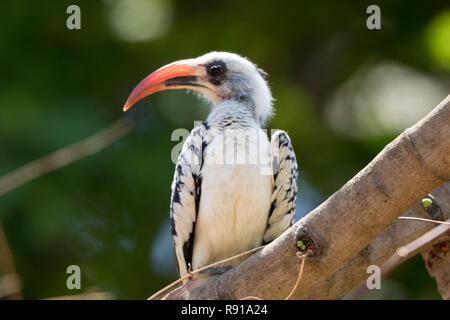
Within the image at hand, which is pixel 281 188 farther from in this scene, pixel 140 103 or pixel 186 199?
pixel 140 103

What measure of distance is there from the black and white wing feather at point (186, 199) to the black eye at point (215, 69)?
84cm

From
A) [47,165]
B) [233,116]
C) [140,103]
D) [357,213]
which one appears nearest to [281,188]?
[233,116]

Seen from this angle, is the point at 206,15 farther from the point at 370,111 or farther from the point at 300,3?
the point at 370,111

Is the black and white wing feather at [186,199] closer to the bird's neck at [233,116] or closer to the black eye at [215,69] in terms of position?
the bird's neck at [233,116]

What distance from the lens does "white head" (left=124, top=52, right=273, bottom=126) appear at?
5430mm

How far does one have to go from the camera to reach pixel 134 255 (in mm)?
7168

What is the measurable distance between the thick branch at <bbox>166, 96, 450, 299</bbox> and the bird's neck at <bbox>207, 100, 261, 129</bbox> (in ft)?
5.06

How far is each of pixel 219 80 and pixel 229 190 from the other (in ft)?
4.12

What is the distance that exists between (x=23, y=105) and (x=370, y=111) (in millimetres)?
3597

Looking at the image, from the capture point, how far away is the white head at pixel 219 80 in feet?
17.8

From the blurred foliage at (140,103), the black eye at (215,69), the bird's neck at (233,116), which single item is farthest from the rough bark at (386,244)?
the blurred foliage at (140,103)

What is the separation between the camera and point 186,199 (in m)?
4.73

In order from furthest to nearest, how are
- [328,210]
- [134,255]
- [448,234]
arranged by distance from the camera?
[134,255] → [448,234] → [328,210]

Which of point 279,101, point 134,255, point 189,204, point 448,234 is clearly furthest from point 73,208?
point 448,234
